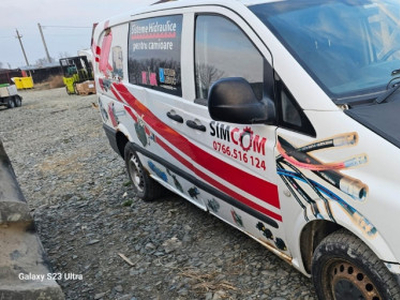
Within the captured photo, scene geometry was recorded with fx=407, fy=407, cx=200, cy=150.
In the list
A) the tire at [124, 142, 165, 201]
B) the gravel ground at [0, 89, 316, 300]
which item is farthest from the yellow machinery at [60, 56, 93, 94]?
the tire at [124, 142, 165, 201]

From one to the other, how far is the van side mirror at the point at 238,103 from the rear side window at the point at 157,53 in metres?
1.05

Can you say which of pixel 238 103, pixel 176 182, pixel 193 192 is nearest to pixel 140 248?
pixel 176 182

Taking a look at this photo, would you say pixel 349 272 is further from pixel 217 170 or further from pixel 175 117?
pixel 175 117

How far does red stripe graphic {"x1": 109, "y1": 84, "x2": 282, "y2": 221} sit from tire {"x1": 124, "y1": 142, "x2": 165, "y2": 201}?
0.73 metres

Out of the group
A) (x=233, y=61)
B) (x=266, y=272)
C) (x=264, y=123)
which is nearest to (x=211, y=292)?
(x=266, y=272)

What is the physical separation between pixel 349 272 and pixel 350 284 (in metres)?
0.06

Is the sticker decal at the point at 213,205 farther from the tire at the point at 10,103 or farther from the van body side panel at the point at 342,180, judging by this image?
the tire at the point at 10,103

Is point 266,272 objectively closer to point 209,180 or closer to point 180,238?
point 209,180

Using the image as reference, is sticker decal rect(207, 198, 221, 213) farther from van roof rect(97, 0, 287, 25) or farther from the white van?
van roof rect(97, 0, 287, 25)

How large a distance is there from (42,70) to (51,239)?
1535 inches

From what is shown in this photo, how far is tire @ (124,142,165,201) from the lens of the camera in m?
4.64

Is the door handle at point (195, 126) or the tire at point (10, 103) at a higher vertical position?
the door handle at point (195, 126)

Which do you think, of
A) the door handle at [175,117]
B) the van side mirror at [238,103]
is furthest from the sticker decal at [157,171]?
the van side mirror at [238,103]

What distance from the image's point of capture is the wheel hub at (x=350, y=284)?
200cm
